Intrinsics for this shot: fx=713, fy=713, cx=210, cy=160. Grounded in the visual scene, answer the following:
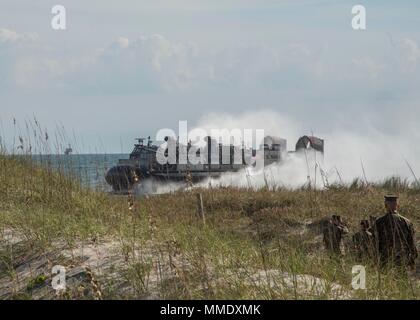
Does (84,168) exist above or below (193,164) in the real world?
above

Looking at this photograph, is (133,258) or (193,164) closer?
(133,258)

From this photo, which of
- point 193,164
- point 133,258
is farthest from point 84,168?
point 193,164

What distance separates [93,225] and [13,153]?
5.01 meters

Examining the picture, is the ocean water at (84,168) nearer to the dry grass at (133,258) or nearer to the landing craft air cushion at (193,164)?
the dry grass at (133,258)

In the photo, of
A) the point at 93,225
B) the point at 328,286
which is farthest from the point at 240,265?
the point at 93,225

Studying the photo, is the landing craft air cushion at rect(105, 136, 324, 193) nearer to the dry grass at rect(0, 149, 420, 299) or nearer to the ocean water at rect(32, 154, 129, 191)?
the ocean water at rect(32, 154, 129, 191)

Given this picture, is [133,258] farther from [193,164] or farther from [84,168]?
[193,164]

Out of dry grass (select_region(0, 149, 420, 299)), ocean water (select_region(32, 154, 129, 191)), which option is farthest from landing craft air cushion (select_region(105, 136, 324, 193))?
dry grass (select_region(0, 149, 420, 299))

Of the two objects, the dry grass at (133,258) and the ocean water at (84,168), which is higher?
the ocean water at (84,168)

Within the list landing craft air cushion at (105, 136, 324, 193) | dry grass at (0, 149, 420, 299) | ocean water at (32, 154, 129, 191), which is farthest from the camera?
landing craft air cushion at (105, 136, 324, 193)

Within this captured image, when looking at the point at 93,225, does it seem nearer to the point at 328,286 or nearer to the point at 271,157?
the point at 328,286

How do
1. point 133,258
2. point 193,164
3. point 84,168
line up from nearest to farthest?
point 133,258 → point 84,168 → point 193,164

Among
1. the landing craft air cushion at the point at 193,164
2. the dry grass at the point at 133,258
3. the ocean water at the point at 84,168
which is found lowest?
the landing craft air cushion at the point at 193,164

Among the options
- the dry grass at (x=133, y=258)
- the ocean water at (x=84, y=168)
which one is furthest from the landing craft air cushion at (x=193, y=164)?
the dry grass at (x=133, y=258)
